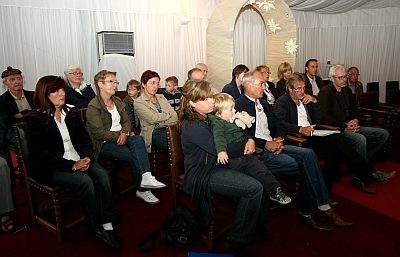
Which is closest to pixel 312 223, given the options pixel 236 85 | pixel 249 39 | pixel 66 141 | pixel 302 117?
pixel 302 117

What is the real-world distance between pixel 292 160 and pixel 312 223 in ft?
1.83

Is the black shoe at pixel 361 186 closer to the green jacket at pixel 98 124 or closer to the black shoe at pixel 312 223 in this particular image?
the black shoe at pixel 312 223

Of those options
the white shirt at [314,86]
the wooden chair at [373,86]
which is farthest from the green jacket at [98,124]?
the wooden chair at [373,86]

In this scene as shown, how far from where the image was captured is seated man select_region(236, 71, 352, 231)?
2867 mm

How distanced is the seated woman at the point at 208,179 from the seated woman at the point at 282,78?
3122 mm

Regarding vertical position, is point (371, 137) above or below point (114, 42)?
below

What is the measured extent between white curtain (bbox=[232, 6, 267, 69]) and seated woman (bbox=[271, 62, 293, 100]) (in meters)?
1.79

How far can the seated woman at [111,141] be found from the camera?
3.26 metres

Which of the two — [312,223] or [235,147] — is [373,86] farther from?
[235,147]

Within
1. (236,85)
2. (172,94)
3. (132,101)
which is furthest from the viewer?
(172,94)

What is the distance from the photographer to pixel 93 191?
2.54 m

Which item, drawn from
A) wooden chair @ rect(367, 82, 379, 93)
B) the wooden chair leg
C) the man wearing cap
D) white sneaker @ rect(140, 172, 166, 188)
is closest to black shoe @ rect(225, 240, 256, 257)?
white sneaker @ rect(140, 172, 166, 188)

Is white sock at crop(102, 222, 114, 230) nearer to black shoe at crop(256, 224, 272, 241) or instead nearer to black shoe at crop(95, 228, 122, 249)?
black shoe at crop(95, 228, 122, 249)

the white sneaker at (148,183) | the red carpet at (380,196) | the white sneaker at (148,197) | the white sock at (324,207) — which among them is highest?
the white sneaker at (148,183)
